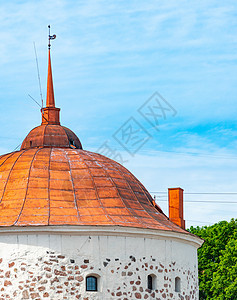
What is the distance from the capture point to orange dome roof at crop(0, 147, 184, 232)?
1149 inches

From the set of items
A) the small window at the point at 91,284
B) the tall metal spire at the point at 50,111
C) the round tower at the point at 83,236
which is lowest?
the small window at the point at 91,284

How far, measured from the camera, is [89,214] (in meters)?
29.5

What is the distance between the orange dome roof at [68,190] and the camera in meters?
29.2

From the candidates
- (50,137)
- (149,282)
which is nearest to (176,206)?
(149,282)

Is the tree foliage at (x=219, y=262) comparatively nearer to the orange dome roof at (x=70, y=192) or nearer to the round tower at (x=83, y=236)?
the round tower at (x=83, y=236)

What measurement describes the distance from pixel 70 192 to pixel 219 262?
20.3m

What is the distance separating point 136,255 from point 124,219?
1527 millimetres

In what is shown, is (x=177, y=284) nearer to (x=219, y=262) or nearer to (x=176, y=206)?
(x=176, y=206)

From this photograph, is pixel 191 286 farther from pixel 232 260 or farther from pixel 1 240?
pixel 232 260

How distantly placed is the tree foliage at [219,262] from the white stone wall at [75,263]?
16.5 meters

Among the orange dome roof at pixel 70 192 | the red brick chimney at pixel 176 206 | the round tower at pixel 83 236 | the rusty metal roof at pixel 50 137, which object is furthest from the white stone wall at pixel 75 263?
the rusty metal roof at pixel 50 137

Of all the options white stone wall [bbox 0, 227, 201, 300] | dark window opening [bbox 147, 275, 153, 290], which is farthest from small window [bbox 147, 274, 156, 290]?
white stone wall [bbox 0, 227, 201, 300]

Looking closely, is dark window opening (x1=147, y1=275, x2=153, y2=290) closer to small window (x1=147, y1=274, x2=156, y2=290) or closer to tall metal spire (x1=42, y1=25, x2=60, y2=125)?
small window (x1=147, y1=274, x2=156, y2=290)

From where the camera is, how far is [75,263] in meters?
28.2
